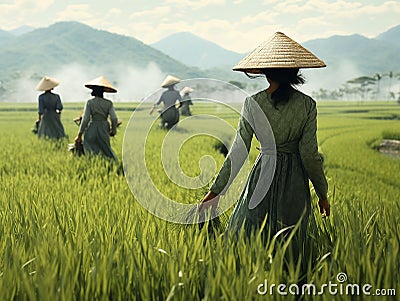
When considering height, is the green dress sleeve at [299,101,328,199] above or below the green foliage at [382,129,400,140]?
above

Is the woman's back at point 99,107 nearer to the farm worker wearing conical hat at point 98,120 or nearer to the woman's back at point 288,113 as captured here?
the farm worker wearing conical hat at point 98,120

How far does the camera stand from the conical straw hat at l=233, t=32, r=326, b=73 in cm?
250

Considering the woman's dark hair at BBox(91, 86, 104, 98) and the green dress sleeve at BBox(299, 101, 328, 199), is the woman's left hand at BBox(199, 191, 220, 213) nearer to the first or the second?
the green dress sleeve at BBox(299, 101, 328, 199)

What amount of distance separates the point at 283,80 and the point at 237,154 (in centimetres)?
41

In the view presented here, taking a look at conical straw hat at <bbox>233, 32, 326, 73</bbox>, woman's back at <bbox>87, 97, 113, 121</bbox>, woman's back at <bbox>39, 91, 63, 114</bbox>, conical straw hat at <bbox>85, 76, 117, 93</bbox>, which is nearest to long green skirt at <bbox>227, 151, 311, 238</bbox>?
conical straw hat at <bbox>233, 32, 326, 73</bbox>

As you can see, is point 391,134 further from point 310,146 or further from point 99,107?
point 310,146

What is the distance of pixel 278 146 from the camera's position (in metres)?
2.62

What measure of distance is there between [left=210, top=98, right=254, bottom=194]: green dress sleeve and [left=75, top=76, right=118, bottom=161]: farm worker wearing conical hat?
12.0ft

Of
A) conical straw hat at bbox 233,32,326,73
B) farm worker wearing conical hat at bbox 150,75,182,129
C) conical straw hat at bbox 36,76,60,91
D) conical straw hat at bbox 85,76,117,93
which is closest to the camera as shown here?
conical straw hat at bbox 233,32,326,73

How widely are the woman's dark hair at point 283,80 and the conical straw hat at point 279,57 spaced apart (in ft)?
0.16

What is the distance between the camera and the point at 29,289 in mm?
1661

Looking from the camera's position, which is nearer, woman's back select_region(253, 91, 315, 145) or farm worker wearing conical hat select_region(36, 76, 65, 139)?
woman's back select_region(253, 91, 315, 145)

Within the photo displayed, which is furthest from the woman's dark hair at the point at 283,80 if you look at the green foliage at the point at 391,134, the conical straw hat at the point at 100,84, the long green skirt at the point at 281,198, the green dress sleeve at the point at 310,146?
the green foliage at the point at 391,134

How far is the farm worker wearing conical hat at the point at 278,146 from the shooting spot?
2537 mm
